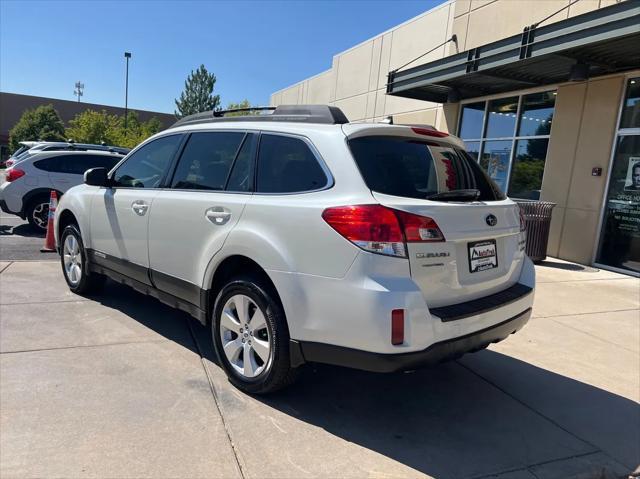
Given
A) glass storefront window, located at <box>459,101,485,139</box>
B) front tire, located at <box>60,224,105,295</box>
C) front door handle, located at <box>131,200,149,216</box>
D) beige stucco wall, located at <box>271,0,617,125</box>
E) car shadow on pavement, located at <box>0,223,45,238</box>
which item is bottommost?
car shadow on pavement, located at <box>0,223,45,238</box>

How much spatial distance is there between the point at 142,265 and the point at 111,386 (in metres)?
1.18

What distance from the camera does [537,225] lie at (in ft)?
29.7

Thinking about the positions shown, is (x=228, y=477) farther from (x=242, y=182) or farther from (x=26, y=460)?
(x=242, y=182)

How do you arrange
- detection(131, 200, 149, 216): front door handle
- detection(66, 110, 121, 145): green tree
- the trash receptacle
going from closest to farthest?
detection(131, 200, 149, 216): front door handle
the trash receptacle
detection(66, 110, 121, 145): green tree

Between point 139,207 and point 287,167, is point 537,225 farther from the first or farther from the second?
point 139,207

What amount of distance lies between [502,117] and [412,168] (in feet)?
33.0

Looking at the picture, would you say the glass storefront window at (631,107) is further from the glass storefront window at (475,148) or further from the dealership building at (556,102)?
the glass storefront window at (475,148)

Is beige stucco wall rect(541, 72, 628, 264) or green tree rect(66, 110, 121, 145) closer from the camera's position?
beige stucco wall rect(541, 72, 628, 264)

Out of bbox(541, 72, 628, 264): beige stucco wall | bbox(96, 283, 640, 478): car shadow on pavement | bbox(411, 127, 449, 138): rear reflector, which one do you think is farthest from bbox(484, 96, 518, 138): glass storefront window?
bbox(411, 127, 449, 138): rear reflector

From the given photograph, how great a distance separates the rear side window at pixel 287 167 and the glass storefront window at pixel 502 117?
9733 mm

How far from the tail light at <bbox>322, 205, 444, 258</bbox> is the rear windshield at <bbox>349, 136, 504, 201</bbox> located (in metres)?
0.19

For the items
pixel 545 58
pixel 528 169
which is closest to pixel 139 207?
pixel 545 58

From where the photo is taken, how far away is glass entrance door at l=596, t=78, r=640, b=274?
28.7ft

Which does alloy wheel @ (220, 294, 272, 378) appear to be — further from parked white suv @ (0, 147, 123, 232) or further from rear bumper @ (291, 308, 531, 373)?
parked white suv @ (0, 147, 123, 232)
